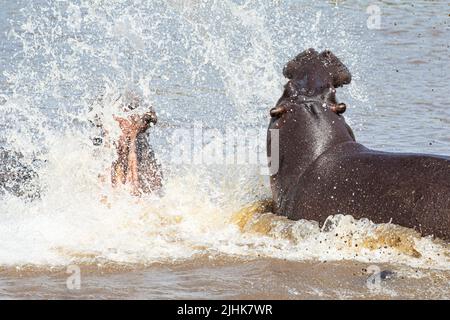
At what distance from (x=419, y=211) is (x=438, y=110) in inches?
200

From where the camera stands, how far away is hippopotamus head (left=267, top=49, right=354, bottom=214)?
7.39 metres

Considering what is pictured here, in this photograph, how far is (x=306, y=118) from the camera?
24.6 feet

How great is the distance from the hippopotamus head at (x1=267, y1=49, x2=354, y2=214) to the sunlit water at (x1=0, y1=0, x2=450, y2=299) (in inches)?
15.0

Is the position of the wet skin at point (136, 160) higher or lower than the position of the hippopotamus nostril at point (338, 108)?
lower

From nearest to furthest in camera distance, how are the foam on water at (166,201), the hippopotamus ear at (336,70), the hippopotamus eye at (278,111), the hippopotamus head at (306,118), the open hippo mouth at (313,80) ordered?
the foam on water at (166,201)
the hippopotamus head at (306,118)
the hippopotamus eye at (278,111)
the open hippo mouth at (313,80)
the hippopotamus ear at (336,70)

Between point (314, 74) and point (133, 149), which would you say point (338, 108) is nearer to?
point (314, 74)

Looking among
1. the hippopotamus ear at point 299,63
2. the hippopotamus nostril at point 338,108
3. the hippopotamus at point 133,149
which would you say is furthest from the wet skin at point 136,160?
the hippopotamus nostril at point 338,108

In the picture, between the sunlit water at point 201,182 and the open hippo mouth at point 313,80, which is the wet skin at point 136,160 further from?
the open hippo mouth at point 313,80

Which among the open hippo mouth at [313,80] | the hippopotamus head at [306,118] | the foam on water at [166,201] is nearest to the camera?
the foam on water at [166,201]

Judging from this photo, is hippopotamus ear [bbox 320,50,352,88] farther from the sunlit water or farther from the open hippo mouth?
the sunlit water

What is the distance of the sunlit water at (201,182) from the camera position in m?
6.03

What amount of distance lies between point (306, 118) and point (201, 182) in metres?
1.38

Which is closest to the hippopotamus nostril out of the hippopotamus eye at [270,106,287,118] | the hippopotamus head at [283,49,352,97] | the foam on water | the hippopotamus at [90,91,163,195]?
the hippopotamus head at [283,49,352,97]
